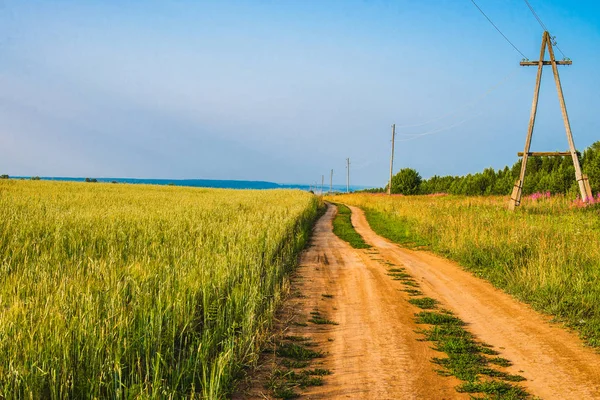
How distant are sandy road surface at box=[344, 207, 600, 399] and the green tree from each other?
211ft

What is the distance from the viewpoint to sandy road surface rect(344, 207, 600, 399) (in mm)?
5281

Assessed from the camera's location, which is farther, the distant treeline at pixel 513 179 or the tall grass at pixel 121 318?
the distant treeline at pixel 513 179

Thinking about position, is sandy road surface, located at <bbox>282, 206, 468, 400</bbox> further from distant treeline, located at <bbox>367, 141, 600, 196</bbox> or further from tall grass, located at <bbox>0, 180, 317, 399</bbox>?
distant treeline, located at <bbox>367, 141, 600, 196</bbox>

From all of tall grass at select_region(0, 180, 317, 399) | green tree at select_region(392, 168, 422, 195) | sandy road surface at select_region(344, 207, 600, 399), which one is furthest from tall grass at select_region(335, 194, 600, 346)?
green tree at select_region(392, 168, 422, 195)

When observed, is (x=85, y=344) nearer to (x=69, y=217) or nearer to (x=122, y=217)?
(x=69, y=217)

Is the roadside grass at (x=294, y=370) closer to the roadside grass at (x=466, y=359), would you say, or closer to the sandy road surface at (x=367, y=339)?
the sandy road surface at (x=367, y=339)

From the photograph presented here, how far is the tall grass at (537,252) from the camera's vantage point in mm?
8289

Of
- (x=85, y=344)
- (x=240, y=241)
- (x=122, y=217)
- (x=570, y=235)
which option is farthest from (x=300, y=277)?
(x=570, y=235)

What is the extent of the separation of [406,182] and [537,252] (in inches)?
2554

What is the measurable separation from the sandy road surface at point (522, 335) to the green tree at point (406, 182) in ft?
211

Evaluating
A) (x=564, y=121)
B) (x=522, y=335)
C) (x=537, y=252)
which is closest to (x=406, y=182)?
(x=564, y=121)

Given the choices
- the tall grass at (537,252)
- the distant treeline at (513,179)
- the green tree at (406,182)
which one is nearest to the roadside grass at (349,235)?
the tall grass at (537,252)

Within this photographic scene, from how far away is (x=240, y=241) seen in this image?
10930mm

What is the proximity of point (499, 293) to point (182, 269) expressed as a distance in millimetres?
7411
